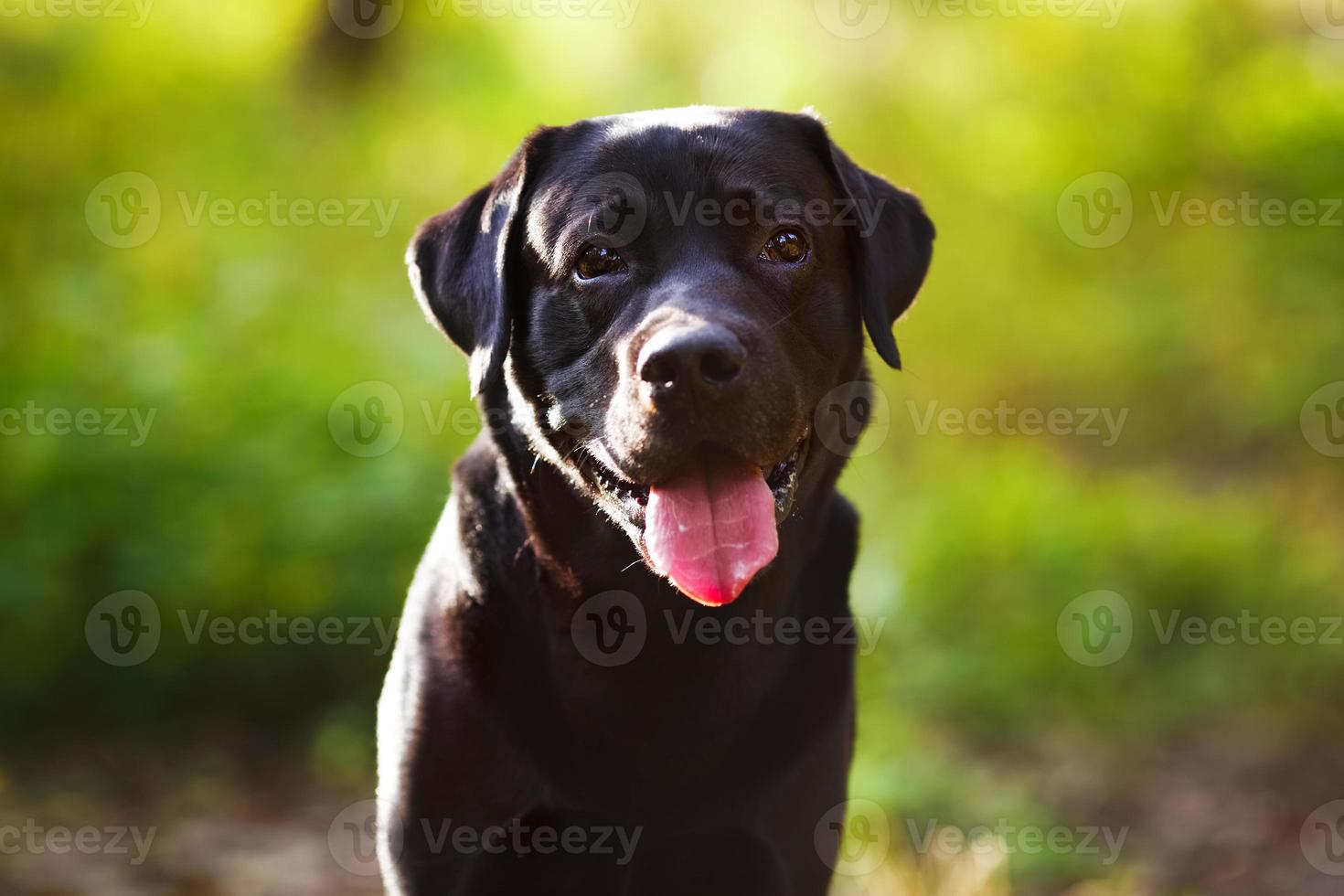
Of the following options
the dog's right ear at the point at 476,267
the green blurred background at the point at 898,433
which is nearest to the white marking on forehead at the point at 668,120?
the dog's right ear at the point at 476,267

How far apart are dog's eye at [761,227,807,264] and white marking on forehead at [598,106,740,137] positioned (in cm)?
26

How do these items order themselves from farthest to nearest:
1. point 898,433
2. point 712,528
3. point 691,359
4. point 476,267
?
point 898,433
point 476,267
point 712,528
point 691,359

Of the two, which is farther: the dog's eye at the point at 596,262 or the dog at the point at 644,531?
the dog's eye at the point at 596,262

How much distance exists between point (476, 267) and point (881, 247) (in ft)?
2.66

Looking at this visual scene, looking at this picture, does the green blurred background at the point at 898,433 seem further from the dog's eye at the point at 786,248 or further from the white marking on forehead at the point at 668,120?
the white marking on forehead at the point at 668,120

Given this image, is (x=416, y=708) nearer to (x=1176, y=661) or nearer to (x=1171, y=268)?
(x=1176, y=661)

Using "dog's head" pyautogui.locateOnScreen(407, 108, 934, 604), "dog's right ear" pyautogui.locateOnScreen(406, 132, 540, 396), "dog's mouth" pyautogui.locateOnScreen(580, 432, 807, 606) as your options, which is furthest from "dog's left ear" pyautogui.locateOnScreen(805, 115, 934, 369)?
"dog's right ear" pyautogui.locateOnScreen(406, 132, 540, 396)

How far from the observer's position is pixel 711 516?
2.38 metres

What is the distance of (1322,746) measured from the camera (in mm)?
4980

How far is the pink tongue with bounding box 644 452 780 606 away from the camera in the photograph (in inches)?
91.7

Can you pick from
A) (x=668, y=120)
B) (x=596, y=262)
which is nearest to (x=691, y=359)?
(x=596, y=262)

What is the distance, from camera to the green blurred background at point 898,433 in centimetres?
469

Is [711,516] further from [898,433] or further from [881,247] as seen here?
[898,433]

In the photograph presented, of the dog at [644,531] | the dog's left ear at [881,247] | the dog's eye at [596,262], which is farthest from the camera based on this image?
the dog's left ear at [881,247]
